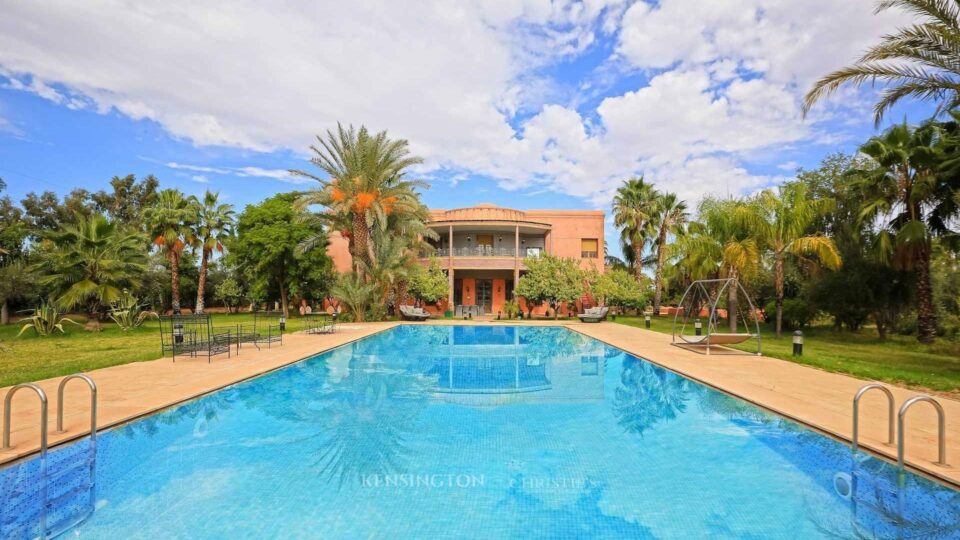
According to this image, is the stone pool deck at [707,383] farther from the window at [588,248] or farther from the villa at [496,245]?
the window at [588,248]

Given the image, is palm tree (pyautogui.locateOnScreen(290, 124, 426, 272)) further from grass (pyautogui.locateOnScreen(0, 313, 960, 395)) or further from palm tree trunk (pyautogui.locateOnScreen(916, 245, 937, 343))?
palm tree trunk (pyautogui.locateOnScreen(916, 245, 937, 343))

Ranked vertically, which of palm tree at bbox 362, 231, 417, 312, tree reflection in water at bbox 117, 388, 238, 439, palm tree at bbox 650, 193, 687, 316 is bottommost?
tree reflection in water at bbox 117, 388, 238, 439

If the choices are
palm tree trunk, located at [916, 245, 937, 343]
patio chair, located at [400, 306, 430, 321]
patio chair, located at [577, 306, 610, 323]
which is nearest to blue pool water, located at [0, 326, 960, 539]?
palm tree trunk, located at [916, 245, 937, 343]

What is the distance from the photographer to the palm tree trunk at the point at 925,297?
15.1 meters

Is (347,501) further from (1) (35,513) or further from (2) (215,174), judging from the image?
(2) (215,174)

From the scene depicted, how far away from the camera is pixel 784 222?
61.1ft

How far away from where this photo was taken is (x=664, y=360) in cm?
1242

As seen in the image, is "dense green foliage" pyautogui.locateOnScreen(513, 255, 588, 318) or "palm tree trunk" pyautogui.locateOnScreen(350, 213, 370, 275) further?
"dense green foliage" pyautogui.locateOnScreen(513, 255, 588, 318)

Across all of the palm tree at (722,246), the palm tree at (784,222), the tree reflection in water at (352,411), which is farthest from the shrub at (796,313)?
the tree reflection in water at (352,411)

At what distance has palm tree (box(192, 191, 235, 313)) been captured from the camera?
3241cm

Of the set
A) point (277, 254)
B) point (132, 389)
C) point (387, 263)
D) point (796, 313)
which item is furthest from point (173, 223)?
point (796, 313)

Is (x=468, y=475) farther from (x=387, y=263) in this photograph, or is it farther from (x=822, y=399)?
(x=387, y=263)

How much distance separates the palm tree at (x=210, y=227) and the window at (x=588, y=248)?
84.0 feet

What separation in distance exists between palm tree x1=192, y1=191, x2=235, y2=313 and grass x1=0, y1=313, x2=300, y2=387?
491 inches
